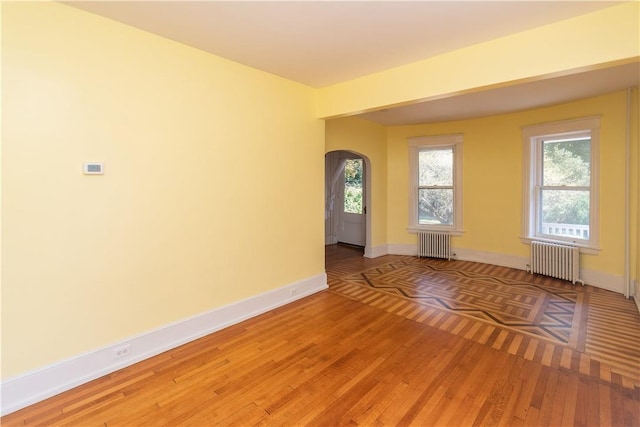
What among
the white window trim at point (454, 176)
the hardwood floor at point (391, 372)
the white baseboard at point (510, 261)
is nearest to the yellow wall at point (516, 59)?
the hardwood floor at point (391, 372)

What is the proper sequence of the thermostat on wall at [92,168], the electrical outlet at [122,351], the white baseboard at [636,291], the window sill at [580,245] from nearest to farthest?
the thermostat on wall at [92,168] → the electrical outlet at [122,351] → the white baseboard at [636,291] → the window sill at [580,245]

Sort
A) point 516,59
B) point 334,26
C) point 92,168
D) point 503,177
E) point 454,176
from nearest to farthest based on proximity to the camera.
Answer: point 92,168 → point 334,26 → point 516,59 → point 503,177 → point 454,176

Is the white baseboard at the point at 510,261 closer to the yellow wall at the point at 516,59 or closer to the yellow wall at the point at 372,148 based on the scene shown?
the yellow wall at the point at 372,148

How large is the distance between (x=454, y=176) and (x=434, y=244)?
54.3 inches

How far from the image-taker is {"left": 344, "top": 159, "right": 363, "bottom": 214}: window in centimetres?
748

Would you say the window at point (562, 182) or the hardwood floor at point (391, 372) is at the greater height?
the window at point (562, 182)

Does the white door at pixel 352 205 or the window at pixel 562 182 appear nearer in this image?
the window at pixel 562 182

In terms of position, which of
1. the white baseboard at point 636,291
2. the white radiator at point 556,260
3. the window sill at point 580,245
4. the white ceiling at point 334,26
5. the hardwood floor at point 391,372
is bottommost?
the hardwood floor at point 391,372

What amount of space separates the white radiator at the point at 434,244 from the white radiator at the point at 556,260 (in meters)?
1.42

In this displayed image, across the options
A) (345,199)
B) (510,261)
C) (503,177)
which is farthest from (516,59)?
(345,199)

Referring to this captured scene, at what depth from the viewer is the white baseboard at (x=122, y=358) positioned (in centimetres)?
211

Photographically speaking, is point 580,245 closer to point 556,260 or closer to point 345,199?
point 556,260

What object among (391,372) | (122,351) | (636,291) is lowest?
(391,372)

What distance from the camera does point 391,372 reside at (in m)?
2.47
